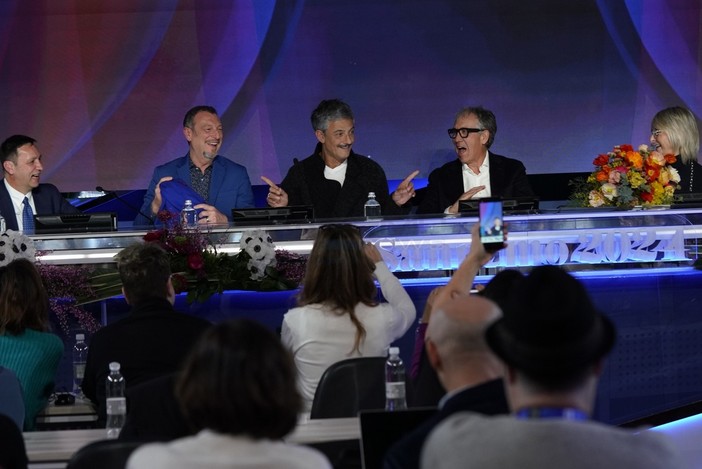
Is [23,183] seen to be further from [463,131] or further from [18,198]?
[463,131]

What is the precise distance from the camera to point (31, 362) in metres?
3.84

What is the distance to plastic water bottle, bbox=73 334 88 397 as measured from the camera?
4.48 m

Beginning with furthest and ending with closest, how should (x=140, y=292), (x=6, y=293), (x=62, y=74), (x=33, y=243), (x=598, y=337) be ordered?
1. (x=62, y=74)
2. (x=33, y=243)
3. (x=6, y=293)
4. (x=140, y=292)
5. (x=598, y=337)

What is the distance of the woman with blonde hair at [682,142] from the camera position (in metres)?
6.07

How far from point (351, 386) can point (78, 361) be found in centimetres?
171

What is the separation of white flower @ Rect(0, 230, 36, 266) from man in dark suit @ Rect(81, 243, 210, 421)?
49.5 inches

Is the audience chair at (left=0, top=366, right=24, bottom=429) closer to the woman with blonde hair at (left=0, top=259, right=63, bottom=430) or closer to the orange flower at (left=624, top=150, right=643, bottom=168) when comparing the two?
the woman with blonde hair at (left=0, top=259, right=63, bottom=430)

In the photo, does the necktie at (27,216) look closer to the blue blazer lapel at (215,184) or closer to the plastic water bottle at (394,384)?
the blue blazer lapel at (215,184)

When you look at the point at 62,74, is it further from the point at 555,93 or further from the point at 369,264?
the point at 369,264

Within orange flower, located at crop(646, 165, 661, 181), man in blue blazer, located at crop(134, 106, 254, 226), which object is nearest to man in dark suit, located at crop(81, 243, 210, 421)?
man in blue blazer, located at crop(134, 106, 254, 226)

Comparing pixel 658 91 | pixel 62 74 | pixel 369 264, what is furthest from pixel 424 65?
pixel 369 264

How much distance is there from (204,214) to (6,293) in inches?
63.9

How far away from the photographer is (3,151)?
5.98m

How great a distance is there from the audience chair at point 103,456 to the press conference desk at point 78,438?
0.32 metres
